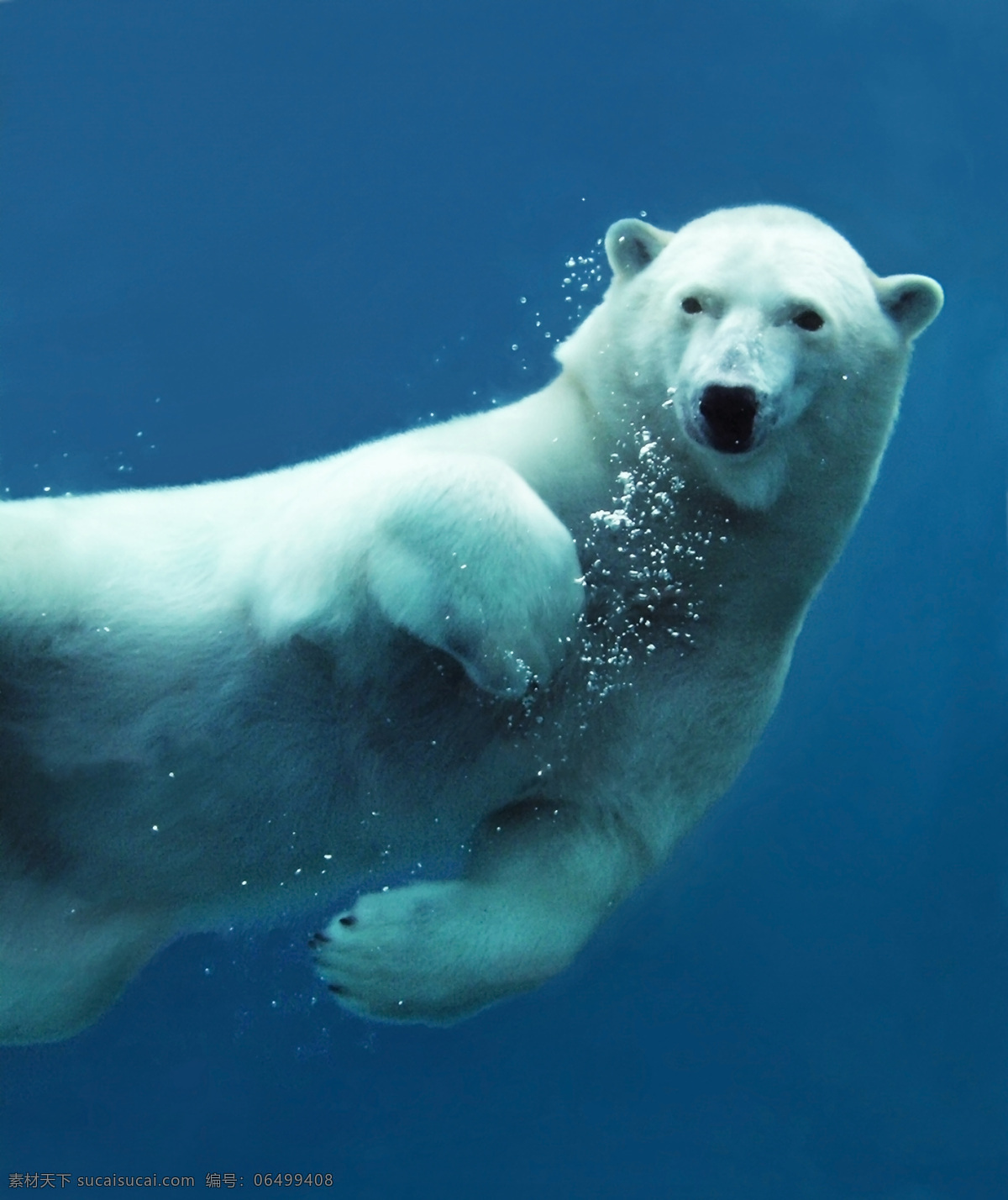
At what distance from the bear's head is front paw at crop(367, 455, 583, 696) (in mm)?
304

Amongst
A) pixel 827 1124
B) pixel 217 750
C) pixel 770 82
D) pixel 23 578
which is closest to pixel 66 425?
pixel 23 578

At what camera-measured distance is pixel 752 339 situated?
1496mm

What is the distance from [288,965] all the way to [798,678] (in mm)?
1330

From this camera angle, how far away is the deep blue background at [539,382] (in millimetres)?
2355

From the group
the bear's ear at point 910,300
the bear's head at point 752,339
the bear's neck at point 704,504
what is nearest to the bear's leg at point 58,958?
the bear's neck at point 704,504

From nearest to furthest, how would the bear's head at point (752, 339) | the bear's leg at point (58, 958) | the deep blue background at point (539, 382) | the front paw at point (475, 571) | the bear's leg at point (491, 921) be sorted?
the front paw at point (475, 571), the bear's head at point (752, 339), the bear's leg at point (491, 921), the bear's leg at point (58, 958), the deep blue background at point (539, 382)

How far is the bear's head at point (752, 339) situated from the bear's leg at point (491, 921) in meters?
0.62

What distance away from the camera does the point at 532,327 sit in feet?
7.98

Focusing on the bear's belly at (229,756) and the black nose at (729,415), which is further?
the bear's belly at (229,756)

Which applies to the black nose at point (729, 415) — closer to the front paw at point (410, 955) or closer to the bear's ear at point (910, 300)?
the bear's ear at point (910, 300)

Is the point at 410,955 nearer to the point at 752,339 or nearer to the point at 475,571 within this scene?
the point at 475,571

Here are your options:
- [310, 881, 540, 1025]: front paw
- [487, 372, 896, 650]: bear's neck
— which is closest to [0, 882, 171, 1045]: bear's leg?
[310, 881, 540, 1025]: front paw

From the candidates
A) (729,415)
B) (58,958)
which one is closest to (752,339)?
(729,415)

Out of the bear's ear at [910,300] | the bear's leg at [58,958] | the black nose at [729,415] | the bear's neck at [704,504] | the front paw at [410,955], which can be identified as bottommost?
the front paw at [410,955]
